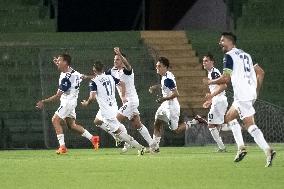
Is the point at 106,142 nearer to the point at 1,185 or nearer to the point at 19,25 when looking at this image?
the point at 19,25

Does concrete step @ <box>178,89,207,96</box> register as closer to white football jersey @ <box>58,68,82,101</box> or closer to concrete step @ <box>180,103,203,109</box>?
concrete step @ <box>180,103,203,109</box>

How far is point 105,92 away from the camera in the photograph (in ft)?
68.0

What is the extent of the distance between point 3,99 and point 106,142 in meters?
3.56

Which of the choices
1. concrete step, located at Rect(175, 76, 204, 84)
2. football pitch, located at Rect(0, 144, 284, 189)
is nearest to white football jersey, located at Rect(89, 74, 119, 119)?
football pitch, located at Rect(0, 144, 284, 189)

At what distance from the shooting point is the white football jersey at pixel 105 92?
20547mm

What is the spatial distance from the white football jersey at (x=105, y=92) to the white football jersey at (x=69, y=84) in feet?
2.78

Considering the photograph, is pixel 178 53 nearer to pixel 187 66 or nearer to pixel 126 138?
pixel 187 66

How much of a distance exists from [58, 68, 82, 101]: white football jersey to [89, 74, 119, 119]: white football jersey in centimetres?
85

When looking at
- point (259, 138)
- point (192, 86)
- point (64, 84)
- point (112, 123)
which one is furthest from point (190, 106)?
point (259, 138)

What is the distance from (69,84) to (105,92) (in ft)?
3.37

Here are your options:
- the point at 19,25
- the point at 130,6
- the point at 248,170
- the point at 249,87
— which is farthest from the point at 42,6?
the point at 248,170

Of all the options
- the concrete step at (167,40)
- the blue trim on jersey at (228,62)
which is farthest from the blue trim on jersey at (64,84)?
the concrete step at (167,40)

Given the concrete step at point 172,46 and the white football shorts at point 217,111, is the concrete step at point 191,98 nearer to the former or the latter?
the concrete step at point 172,46

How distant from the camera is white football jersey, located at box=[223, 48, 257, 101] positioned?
584 inches
